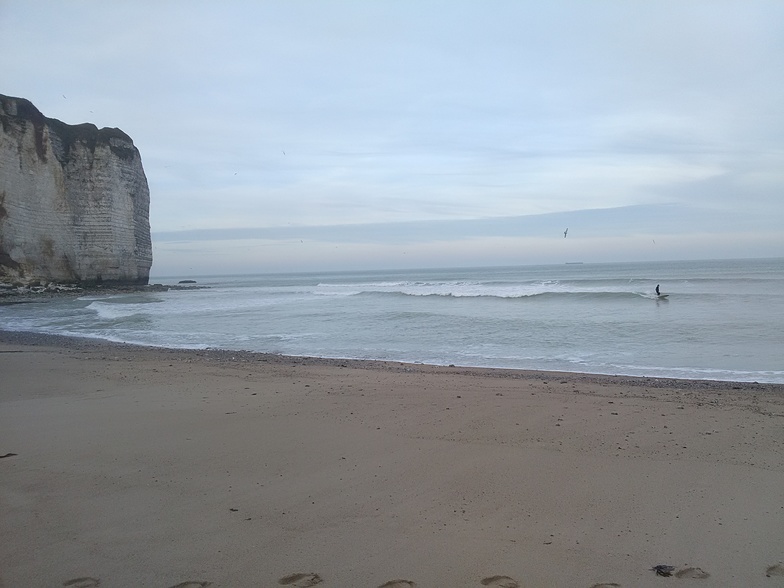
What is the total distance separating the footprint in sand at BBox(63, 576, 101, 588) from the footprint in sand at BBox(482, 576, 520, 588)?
187cm

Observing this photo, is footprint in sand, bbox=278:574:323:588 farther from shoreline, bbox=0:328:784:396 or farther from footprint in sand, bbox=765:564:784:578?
shoreline, bbox=0:328:784:396

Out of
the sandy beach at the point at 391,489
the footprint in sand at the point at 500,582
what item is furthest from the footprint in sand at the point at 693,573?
the footprint in sand at the point at 500,582

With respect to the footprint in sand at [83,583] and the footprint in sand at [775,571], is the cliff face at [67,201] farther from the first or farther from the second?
the footprint in sand at [775,571]

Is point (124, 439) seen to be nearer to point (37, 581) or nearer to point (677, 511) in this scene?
point (37, 581)

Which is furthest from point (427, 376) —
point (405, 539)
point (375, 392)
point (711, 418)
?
point (405, 539)

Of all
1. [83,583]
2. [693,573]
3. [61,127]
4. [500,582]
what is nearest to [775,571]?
[693,573]

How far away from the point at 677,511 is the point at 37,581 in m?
3.61

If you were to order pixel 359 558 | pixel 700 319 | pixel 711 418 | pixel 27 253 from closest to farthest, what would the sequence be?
pixel 359 558 < pixel 711 418 < pixel 700 319 < pixel 27 253

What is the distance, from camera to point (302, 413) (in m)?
5.62

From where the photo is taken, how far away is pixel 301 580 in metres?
2.45

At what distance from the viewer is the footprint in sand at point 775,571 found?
2.51m

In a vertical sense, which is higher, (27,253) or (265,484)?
(27,253)

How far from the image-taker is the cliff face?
28.7 meters

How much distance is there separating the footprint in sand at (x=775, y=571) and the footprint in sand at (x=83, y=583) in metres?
3.32
